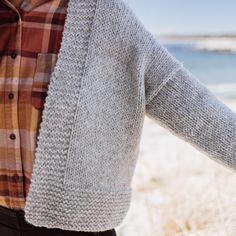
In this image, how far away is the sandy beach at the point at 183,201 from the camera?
104 inches

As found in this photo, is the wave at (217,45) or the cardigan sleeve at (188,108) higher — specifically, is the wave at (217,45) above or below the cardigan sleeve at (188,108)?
below

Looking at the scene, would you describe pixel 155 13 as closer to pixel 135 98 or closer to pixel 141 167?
pixel 141 167

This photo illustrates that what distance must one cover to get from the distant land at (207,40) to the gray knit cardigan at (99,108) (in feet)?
88.3

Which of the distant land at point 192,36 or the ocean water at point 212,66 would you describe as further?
the distant land at point 192,36

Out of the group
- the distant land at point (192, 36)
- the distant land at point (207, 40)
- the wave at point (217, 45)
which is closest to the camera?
the wave at point (217, 45)

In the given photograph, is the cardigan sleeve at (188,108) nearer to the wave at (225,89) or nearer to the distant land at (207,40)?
the wave at (225,89)

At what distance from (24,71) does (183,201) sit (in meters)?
1.83

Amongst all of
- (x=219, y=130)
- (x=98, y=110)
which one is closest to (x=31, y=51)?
(x=98, y=110)

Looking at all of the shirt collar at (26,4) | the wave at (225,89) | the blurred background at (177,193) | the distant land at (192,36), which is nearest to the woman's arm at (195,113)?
the blurred background at (177,193)

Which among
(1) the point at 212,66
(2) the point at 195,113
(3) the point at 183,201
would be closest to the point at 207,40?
(1) the point at 212,66

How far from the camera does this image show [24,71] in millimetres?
1280

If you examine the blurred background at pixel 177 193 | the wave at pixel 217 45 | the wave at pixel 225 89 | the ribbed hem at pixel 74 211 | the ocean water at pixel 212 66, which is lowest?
the wave at pixel 217 45

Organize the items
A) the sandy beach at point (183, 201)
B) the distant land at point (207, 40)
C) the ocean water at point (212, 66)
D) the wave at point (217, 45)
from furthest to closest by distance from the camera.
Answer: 1. the distant land at point (207, 40)
2. the wave at point (217, 45)
3. the ocean water at point (212, 66)
4. the sandy beach at point (183, 201)

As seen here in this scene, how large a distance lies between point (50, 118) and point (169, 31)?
31954 mm
